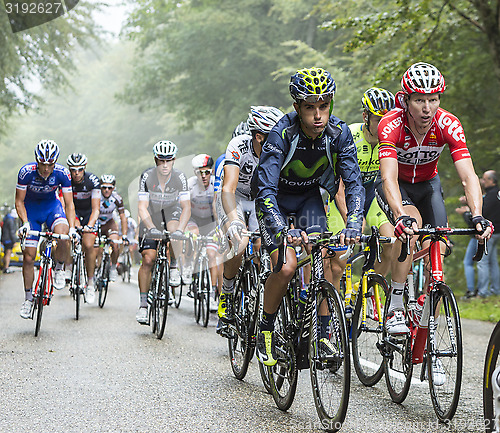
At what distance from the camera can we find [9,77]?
19.7m

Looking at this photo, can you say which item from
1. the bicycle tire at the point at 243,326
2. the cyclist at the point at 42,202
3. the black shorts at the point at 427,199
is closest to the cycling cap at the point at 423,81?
the black shorts at the point at 427,199

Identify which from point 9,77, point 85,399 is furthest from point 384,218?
point 9,77

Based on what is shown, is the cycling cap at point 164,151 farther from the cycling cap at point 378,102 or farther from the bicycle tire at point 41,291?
the cycling cap at point 378,102

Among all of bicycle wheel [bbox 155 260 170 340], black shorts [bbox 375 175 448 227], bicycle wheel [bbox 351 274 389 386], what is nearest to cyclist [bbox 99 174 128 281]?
bicycle wheel [bbox 155 260 170 340]

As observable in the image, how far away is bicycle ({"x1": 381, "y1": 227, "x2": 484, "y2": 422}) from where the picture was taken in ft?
15.1

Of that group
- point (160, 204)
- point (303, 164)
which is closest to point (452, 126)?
point (303, 164)

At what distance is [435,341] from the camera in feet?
15.9

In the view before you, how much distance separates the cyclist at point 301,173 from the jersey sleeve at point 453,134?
2.59ft

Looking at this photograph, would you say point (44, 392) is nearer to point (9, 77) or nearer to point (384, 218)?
point (384, 218)

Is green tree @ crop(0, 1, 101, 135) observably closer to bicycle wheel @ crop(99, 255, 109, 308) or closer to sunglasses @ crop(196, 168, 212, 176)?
bicycle wheel @ crop(99, 255, 109, 308)

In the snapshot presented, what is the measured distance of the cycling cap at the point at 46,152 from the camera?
9.09 m

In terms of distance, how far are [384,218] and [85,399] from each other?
3266 mm

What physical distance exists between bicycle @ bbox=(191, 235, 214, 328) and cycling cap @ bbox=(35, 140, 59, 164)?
7.05 feet

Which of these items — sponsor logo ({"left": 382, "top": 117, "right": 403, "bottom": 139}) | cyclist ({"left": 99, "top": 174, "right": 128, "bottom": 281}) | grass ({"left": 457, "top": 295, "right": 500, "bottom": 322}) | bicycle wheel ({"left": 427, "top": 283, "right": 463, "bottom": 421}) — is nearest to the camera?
bicycle wheel ({"left": 427, "top": 283, "right": 463, "bottom": 421})
